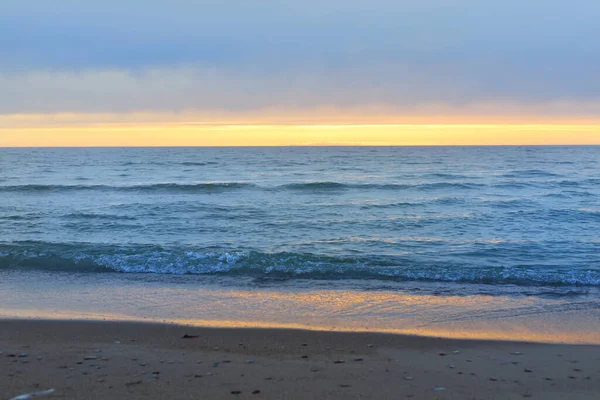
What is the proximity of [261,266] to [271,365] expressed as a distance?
6.22 metres

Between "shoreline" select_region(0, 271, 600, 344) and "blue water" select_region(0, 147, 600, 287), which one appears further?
"blue water" select_region(0, 147, 600, 287)

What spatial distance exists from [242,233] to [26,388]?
11.3 meters

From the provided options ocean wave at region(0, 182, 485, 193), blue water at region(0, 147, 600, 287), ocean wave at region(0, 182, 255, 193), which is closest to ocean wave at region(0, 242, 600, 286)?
blue water at region(0, 147, 600, 287)

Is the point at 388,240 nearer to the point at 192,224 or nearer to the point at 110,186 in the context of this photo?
the point at 192,224

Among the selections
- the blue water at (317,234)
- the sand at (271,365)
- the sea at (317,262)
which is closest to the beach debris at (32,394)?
the sand at (271,365)

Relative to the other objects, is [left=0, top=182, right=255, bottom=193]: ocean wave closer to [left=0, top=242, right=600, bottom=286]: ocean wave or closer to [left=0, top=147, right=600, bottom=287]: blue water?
[left=0, top=147, right=600, bottom=287]: blue water

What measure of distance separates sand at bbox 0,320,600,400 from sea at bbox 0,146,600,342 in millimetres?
702

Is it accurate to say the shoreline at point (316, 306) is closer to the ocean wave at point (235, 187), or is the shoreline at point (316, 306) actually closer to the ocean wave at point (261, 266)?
the ocean wave at point (261, 266)

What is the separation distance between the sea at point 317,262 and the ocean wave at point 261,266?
5 centimetres

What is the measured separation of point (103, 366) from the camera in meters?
5.86

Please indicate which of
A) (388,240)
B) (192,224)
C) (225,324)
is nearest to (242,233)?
(192,224)

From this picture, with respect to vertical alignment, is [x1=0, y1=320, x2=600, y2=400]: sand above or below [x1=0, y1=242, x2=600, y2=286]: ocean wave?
above

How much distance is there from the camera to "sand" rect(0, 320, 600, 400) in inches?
203

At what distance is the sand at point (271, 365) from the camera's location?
203 inches
